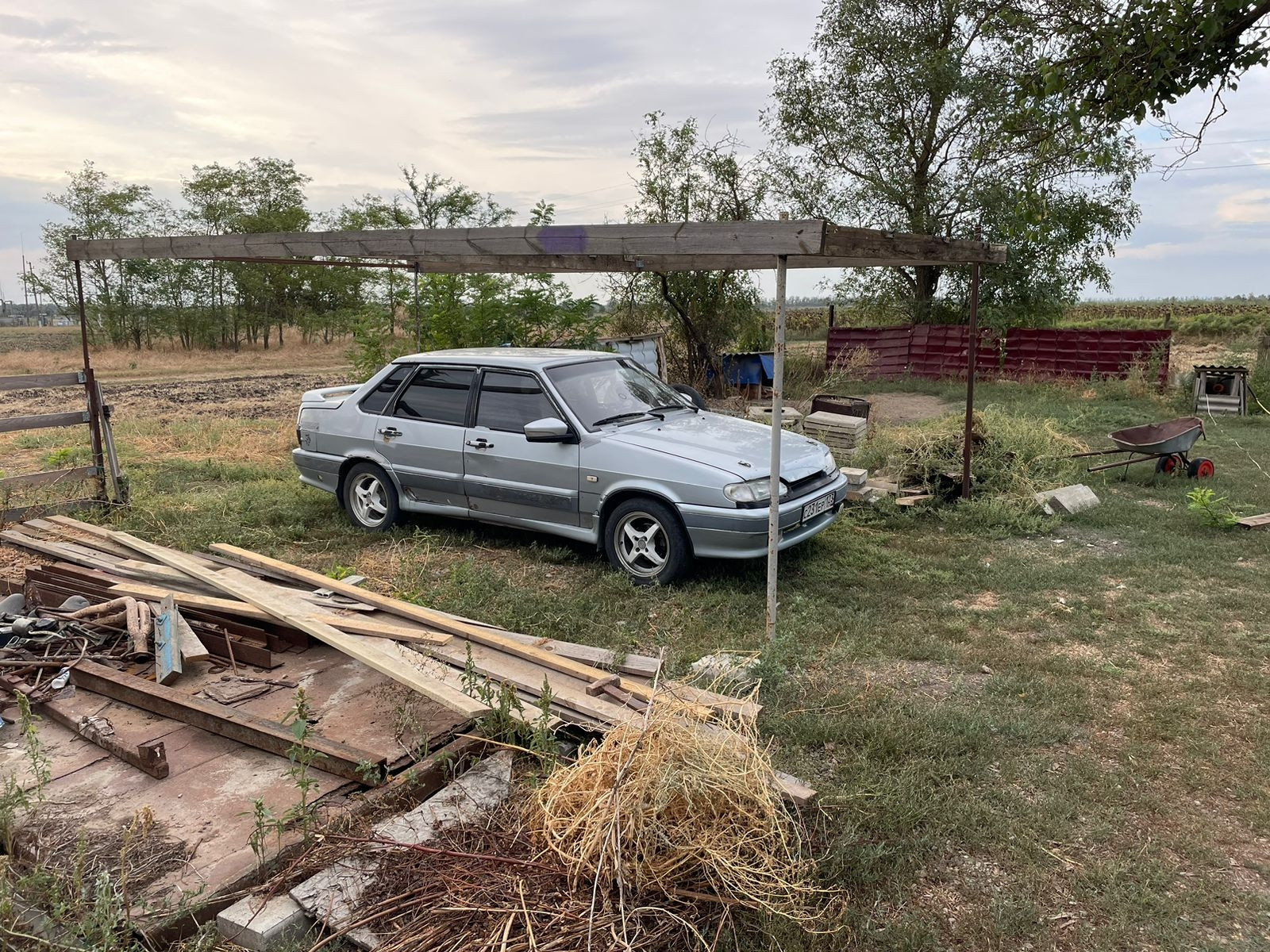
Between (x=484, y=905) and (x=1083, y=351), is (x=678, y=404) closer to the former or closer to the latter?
(x=484, y=905)

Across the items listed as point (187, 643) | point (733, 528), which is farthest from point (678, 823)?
point (187, 643)

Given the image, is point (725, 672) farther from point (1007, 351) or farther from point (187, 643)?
point (1007, 351)

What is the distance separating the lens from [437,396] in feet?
24.2

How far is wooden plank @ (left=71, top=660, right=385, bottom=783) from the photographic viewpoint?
3709mm

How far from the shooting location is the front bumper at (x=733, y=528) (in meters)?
5.85

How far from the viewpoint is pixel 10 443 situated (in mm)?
13391

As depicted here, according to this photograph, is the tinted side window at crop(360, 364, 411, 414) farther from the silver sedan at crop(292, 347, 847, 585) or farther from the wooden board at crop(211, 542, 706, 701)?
the wooden board at crop(211, 542, 706, 701)

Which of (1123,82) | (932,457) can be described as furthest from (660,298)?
(1123,82)

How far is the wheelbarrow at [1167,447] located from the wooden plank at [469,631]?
7000 mm

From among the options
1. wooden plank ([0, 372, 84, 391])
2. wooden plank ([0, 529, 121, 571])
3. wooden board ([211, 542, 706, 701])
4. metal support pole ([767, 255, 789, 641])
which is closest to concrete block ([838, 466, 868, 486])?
metal support pole ([767, 255, 789, 641])

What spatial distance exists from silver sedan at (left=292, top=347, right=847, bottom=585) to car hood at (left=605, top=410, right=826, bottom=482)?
0.02 meters

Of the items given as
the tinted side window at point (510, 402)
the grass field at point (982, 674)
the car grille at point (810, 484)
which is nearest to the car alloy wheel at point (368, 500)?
the grass field at point (982, 674)

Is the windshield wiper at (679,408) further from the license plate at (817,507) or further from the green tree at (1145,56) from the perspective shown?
the green tree at (1145,56)

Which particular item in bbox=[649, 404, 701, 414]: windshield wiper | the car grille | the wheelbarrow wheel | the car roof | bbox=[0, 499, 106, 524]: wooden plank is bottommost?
bbox=[0, 499, 106, 524]: wooden plank
